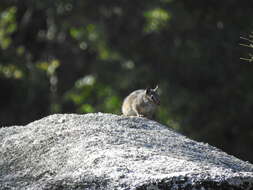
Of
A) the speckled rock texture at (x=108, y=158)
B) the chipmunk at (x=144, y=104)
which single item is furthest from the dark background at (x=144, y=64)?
the speckled rock texture at (x=108, y=158)

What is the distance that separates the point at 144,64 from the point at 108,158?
606 inches

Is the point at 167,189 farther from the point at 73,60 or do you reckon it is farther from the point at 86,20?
the point at 73,60

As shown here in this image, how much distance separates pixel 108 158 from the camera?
689 centimetres

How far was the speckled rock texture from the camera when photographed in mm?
6359

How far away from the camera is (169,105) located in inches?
845

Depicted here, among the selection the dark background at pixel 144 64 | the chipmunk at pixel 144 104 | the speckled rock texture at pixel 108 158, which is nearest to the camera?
the speckled rock texture at pixel 108 158

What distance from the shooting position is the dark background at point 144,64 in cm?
2148

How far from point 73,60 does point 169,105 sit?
3770 millimetres

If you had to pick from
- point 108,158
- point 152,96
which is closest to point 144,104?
point 152,96

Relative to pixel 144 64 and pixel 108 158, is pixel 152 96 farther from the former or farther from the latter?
pixel 144 64

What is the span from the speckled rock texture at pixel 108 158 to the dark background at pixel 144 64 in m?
12.6

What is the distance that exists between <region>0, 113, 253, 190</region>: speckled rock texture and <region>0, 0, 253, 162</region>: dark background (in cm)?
1262

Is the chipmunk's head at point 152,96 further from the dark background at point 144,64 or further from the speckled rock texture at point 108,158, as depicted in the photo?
the dark background at point 144,64

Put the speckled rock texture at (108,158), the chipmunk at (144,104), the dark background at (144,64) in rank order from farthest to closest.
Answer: the dark background at (144,64) < the chipmunk at (144,104) < the speckled rock texture at (108,158)
